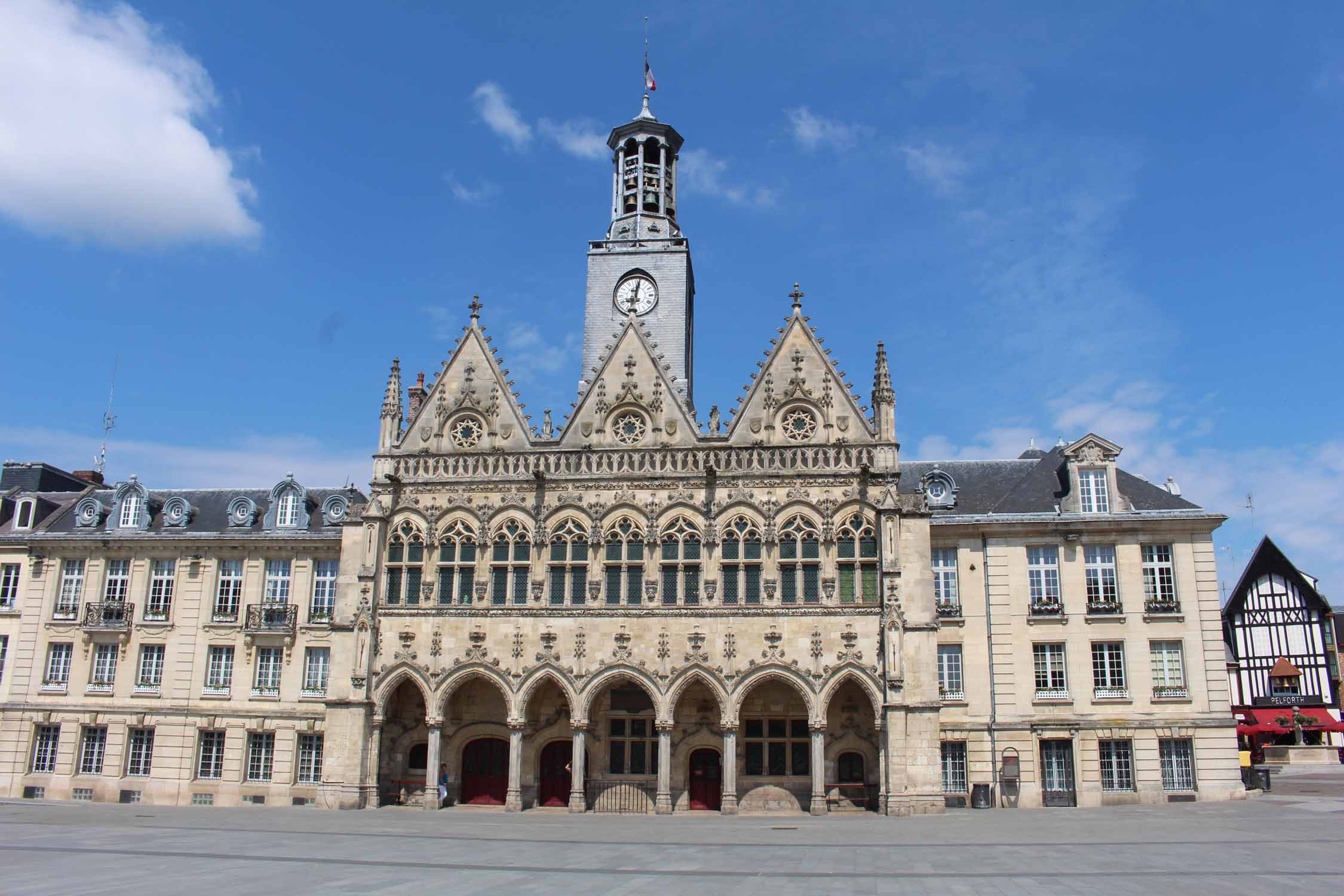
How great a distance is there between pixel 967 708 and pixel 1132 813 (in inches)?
221

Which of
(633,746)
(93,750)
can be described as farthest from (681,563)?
(93,750)

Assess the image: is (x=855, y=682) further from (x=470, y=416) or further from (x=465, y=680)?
(x=470, y=416)

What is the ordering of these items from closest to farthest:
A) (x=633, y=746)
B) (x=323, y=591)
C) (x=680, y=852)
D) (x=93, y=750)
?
(x=680, y=852) → (x=633, y=746) → (x=93, y=750) → (x=323, y=591)

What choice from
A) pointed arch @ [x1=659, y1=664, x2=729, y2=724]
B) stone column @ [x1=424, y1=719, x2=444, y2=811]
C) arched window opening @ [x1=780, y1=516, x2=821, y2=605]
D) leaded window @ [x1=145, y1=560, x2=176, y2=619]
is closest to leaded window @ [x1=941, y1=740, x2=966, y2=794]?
arched window opening @ [x1=780, y1=516, x2=821, y2=605]

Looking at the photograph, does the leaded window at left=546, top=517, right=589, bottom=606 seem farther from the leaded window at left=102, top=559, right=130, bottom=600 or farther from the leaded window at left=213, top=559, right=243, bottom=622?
the leaded window at left=102, top=559, right=130, bottom=600

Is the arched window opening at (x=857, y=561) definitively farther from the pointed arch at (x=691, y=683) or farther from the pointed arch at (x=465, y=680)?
the pointed arch at (x=465, y=680)

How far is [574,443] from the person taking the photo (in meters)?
31.9

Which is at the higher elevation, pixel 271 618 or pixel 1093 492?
pixel 1093 492

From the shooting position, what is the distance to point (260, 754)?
3312cm

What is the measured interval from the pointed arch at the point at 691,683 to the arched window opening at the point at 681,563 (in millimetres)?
2040

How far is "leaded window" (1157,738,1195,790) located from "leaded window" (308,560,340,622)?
2702 cm

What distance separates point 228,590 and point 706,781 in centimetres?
1791

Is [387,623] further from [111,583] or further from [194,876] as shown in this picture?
[194,876]

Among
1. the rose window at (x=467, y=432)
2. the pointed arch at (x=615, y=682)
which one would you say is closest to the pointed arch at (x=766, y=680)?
the pointed arch at (x=615, y=682)
